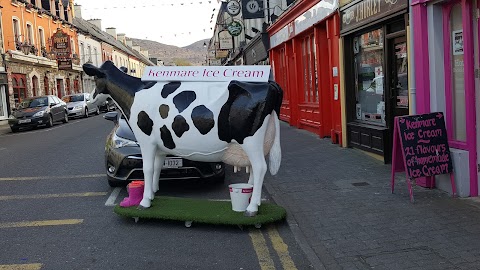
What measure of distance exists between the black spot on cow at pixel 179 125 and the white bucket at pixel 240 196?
2.92ft

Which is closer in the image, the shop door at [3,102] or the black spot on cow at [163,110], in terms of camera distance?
the black spot on cow at [163,110]

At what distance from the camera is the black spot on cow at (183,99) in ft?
18.1

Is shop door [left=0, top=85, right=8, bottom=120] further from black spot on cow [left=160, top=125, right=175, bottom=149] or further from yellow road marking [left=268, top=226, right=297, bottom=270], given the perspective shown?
yellow road marking [left=268, top=226, right=297, bottom=270]

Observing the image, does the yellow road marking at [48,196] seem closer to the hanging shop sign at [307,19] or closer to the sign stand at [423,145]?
the sign stand at [423,145]

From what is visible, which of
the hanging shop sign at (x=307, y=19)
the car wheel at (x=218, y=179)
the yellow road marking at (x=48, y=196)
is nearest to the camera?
the yellow road marking at (x=48, y=196)

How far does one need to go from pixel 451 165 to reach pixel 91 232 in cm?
465

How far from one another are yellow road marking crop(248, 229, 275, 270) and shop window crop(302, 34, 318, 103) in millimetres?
9122

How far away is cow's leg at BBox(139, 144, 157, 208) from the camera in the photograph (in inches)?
226

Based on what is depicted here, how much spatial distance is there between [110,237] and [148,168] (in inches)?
37.0

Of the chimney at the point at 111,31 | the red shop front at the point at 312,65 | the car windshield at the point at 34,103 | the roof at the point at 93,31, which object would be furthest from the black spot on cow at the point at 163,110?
the chimney at the point at 111,31

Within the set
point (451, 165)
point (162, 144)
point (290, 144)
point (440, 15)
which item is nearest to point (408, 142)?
point (451, 165)

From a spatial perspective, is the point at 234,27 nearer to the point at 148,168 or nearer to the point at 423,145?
the point at 423,145

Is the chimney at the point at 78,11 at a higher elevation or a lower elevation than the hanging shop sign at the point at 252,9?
higher

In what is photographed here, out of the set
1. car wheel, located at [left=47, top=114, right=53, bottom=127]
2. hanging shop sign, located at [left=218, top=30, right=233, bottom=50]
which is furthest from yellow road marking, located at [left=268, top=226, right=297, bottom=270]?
hanging shop sign, located at [left=218, top=30, right=233, bottom=50]
